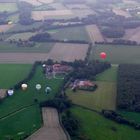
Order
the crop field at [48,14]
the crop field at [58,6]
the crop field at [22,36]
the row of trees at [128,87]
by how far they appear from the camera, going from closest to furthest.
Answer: the row of trees at [128,87]
the crop field at [22,36]
the crop field at [48,14]
the crop field at [58,6]

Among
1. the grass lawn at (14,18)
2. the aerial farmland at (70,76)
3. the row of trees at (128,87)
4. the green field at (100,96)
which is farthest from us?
the grass lawn at (14,18)

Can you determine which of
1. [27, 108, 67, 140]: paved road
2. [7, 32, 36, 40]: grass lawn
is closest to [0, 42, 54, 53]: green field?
[7, 32, 36, 40]: grass lawn

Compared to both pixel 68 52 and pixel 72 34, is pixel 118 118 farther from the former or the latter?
pixel 72 34

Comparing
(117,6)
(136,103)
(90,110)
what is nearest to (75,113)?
(90,110)

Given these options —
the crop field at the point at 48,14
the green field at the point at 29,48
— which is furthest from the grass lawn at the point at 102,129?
the crop field at the point at 48,14

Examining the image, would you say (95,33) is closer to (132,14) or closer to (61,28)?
(61,28)

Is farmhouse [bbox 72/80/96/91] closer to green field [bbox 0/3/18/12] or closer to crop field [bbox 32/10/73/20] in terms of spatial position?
Result: crop field [bbox 32/10/73/20]

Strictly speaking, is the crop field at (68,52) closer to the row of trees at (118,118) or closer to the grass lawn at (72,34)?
the grass lawn at (72,34)

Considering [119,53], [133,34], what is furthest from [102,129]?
[133,34]
